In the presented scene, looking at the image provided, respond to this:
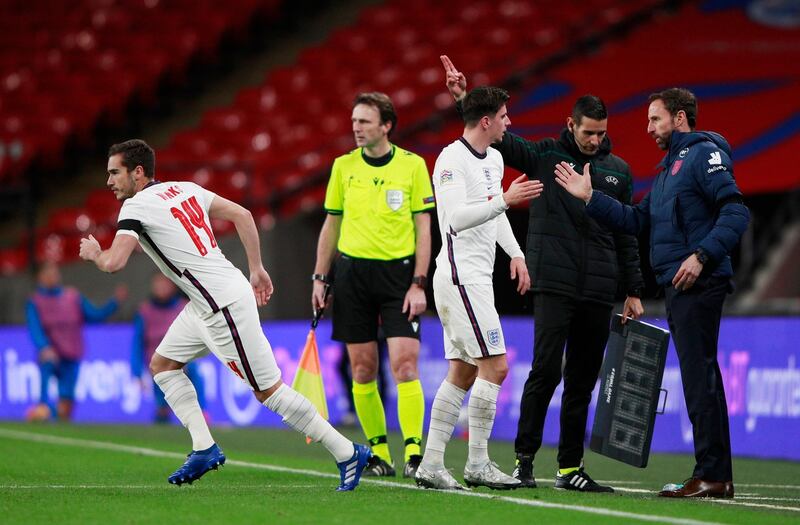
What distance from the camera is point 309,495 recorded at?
738 cm

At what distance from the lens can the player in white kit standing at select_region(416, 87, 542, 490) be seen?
24.8 feet

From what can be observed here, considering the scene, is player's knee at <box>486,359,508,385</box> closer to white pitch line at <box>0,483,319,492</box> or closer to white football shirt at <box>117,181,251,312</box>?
white pitch line at <box>0,483,319,492</box>

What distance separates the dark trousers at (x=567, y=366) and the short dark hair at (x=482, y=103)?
1070 millimetres

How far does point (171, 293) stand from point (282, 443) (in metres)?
4.39

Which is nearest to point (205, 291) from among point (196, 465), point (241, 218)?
point (241, 218)

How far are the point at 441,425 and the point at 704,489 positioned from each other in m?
1.43

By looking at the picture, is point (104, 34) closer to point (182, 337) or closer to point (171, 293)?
point (171, 293)

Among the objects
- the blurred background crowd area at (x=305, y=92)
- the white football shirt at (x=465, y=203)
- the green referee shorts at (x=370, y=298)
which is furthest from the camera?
the blurred background crowd area at (x=305, y=92)

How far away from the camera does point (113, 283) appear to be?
1819 cm

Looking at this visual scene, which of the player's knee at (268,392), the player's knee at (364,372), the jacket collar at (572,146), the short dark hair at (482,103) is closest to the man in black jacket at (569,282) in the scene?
the jacket collar at (572,146)

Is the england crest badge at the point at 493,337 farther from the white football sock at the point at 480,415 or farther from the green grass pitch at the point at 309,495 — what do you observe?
the green grass pitch at the point at 309,495

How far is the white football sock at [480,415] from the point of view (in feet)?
25.0

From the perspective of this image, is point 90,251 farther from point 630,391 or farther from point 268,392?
point 630,391

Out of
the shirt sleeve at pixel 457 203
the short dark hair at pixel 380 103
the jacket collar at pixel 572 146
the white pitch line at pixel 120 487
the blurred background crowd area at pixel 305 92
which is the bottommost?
the white pitch line at pixel 120 487
